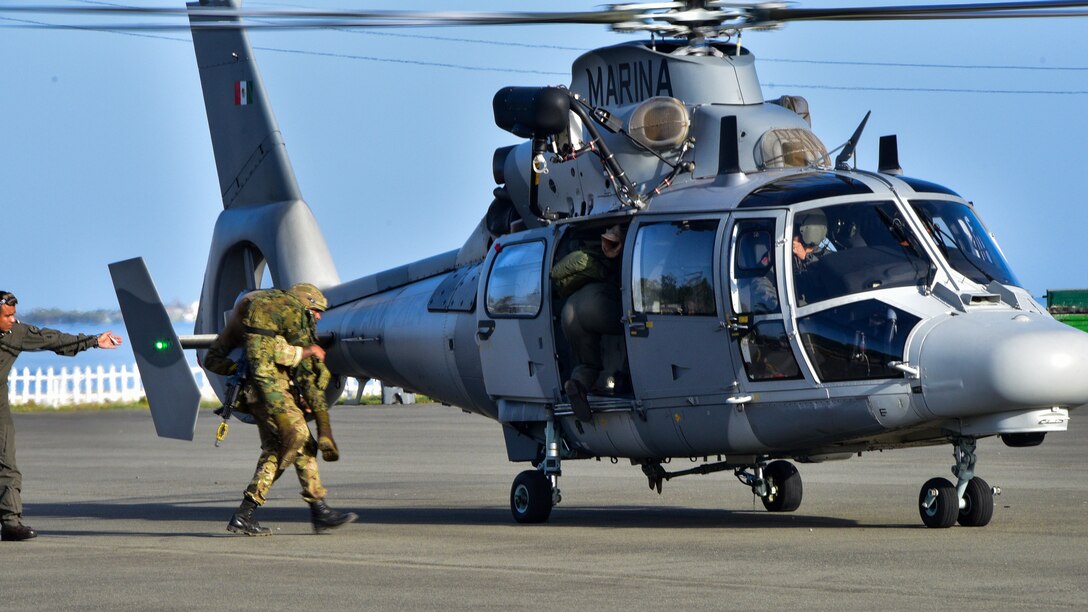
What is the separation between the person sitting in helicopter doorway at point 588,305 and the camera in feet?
39.4

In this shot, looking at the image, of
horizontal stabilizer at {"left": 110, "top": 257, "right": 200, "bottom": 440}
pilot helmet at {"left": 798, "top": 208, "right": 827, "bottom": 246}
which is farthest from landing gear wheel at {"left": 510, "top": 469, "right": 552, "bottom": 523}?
pilot helmet at {"left": 798, "top": 208, "right": 827, "bottom": 246}

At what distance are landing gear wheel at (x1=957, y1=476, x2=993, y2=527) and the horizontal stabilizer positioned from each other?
6.03 m

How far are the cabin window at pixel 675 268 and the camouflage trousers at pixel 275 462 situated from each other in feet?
8.60

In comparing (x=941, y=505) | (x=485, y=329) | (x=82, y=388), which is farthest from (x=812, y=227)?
(x=82, y=388)

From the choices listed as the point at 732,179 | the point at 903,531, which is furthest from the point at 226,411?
the point at 903,531

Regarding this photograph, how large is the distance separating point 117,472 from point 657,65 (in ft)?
35.0

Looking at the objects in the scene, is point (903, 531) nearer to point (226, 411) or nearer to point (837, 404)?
point (837, 404)

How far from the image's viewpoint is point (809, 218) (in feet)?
36.2

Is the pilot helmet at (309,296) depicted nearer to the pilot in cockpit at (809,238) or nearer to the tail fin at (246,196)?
the pilot in cockpit at (809,238)

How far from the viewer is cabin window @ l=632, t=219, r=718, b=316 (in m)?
11.3

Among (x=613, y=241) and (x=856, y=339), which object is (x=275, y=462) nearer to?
(x=613, y=241)

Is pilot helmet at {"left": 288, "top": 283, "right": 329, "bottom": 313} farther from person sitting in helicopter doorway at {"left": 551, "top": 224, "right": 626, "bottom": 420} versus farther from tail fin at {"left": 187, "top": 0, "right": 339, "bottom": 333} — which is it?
tail fin at {"left": 187, "top": 0, "right": 339, "bottom": 333}

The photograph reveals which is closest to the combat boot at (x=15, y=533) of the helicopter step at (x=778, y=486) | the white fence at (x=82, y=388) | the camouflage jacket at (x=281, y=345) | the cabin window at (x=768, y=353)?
the camouflage jacket at (x=281, y=345)

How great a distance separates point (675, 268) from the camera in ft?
37.8
